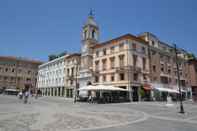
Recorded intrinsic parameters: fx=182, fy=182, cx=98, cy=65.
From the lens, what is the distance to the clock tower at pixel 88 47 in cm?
4550

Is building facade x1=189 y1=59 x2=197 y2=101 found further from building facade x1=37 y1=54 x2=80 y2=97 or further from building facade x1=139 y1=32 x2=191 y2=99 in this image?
building facade x1=37 y1=54 x2=80 y2=97

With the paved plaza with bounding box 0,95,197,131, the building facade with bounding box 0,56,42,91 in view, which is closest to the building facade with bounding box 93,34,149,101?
the paved plaza with bounding box 0,95,197,131

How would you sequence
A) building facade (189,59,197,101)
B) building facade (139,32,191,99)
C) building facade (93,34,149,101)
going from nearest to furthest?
building facade (93,34,149,101) → building facade (139,32,191,99) → building facade (189,59,197,101)

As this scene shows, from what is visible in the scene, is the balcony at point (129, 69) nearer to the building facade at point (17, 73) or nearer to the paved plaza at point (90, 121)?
the paved plaza at point (90, 121)

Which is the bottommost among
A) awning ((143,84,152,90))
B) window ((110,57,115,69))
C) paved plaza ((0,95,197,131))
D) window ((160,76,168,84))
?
paved plaza ((0,95,197,131))

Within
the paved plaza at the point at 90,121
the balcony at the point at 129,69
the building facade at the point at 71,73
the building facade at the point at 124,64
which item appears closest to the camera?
the paved plaza at the point at 90,121

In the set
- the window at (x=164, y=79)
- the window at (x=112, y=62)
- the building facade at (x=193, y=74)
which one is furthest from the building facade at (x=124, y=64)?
the building facade at (x=193, y=74)

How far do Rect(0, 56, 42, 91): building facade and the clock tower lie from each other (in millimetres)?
38679

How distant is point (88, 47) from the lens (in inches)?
1811

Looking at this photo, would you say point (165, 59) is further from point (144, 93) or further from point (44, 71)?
point (44, 71)

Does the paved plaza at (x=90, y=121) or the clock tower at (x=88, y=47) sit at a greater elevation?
the clock tower at (x=88, y=47)

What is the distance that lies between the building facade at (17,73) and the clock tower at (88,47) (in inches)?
1523

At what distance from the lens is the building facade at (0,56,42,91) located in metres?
71.8

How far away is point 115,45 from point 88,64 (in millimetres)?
9764
